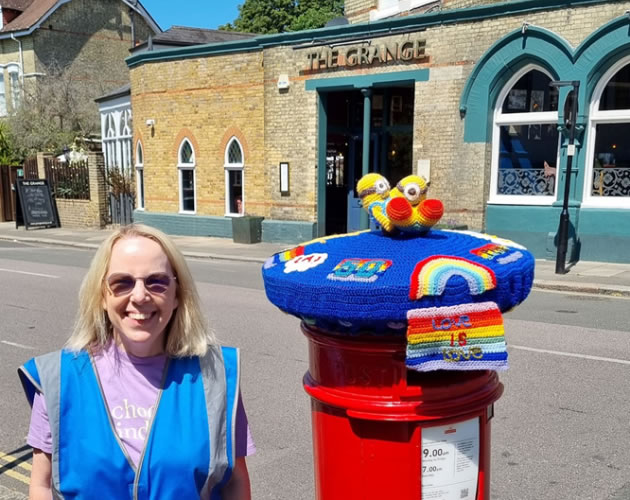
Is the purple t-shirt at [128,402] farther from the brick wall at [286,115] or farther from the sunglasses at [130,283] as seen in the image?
the brick wall at [286,115]

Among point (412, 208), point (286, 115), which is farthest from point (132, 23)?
point (412, 208)

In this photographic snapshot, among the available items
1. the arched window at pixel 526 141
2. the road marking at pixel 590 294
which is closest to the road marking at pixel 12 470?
the road marking at pixel 590 294

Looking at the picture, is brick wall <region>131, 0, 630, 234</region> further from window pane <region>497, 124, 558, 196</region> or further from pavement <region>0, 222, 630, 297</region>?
pavement <region>0, 222, 630, 297</region>

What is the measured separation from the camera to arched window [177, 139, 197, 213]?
18250 millimetres

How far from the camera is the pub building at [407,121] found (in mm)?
12273

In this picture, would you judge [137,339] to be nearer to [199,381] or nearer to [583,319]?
[199,381]

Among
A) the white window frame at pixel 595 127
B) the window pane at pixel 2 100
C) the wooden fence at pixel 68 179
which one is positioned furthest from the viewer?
the window pane at pixel 2 100

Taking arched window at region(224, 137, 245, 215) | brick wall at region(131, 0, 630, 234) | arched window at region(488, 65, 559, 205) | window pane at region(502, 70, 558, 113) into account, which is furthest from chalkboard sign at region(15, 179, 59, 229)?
window pane at region(502, 70, 558, 113)

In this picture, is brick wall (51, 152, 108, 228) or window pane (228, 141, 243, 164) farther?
brick wall (51, 152, 108, 228)

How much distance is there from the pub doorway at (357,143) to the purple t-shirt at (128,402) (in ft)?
46.3

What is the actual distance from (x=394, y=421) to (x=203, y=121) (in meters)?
16.5

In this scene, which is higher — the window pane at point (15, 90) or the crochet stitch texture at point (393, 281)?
the window pane at point (15, 90)

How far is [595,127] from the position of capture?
12422mm

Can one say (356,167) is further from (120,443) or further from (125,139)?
(120,443)
